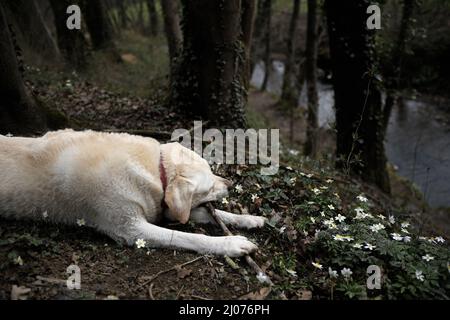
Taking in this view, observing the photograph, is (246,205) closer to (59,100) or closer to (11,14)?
(59,100)

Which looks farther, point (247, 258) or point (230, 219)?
point (230, 219)

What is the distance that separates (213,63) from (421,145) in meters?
10.5

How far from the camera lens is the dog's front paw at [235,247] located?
371cm

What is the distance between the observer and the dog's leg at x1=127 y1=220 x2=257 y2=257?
3713mm

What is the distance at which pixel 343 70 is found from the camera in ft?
24.9

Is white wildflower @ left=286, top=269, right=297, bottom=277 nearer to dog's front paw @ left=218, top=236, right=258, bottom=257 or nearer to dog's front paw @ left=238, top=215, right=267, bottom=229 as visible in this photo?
dog's front paw @ left=218, top=236, right=258, bottom=257

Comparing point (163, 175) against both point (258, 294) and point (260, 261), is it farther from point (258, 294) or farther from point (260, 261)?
point (258, 294)

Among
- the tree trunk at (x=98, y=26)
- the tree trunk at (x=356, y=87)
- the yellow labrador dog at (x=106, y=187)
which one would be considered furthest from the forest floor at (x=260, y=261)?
the tree trunk at (x=98, y=26)

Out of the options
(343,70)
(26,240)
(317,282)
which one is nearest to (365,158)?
(343,70)

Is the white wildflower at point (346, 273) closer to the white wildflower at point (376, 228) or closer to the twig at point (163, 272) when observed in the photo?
the white wildflower at point (376, 228)

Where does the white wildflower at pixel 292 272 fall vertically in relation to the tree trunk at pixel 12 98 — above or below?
below

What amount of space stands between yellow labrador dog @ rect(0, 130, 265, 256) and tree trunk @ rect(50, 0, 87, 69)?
9890mm

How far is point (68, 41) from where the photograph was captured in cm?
1274

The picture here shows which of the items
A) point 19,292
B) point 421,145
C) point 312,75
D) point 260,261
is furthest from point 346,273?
point 421,145
